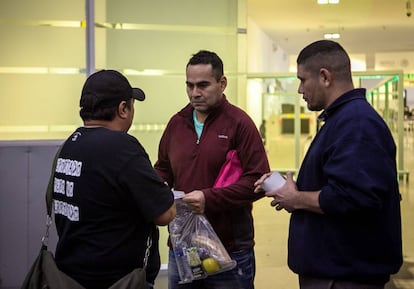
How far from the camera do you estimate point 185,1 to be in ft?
14.9

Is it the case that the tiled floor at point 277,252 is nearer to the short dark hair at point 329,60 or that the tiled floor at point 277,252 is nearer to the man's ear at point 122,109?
the man's ear at point 122,109

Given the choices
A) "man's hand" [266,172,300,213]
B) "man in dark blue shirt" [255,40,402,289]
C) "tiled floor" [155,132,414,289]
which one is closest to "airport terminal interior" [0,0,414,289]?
"tiled floor" [155,132,414,289]

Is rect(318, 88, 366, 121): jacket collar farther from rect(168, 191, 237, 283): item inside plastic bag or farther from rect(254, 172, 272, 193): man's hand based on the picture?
rect(168, 191, 237, 283): item inside plastic bag

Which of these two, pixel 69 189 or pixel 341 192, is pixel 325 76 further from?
pixel 69 189

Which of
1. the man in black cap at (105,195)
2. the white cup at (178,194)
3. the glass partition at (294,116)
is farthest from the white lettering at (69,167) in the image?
the glass partition at (294,116)

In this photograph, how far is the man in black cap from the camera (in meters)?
1.76

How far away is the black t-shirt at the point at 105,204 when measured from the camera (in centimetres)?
176

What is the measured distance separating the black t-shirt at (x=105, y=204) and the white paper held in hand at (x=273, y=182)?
0.38m

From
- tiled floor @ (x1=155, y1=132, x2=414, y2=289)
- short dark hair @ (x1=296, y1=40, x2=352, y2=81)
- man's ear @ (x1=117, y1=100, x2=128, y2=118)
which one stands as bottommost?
tiled floor @ (x1=155, y1=132, x2=414, y2=289)

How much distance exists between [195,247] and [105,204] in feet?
2.08

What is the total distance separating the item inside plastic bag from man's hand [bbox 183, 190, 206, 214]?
0.03 metres

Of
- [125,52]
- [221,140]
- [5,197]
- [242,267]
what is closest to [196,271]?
[242,267]

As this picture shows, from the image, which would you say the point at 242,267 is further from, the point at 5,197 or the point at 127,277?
the point at 5,197

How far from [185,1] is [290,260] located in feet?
9.99
